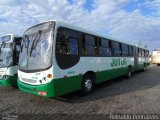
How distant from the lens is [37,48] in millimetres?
7512

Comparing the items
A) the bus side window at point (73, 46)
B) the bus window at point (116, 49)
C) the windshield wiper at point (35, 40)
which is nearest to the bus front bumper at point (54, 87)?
the bus side window at point (73, 46)

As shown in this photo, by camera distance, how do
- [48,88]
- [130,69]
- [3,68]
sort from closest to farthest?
[48,88] → [3,68] → [130,69]

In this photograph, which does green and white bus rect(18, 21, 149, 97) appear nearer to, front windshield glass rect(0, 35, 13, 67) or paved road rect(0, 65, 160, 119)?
paved road rect(0, 65, 160, 119)

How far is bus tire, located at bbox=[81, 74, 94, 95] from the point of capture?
8.98 m

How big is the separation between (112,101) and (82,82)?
154cm

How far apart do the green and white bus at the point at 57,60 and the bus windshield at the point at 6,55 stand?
2000 millimetres

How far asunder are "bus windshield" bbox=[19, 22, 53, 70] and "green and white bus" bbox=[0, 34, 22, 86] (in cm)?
190

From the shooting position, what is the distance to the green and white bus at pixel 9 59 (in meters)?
9.78

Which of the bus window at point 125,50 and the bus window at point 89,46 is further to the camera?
the bus window at point 125,50

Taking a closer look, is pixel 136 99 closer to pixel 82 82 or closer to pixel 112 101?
pixel 112 101

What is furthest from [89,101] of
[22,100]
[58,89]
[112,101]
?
[22,100]

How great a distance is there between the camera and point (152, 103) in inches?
312

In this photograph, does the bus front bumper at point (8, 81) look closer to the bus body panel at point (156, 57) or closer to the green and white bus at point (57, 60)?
the green and white bus at point (57, 60)

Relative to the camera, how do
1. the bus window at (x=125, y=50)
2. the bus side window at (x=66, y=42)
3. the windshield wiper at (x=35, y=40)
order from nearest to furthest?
the bus side window at (x=66, y=42) < the windshield wiper at (x=35, y=40) < the bus window at (x=125, y=50)
